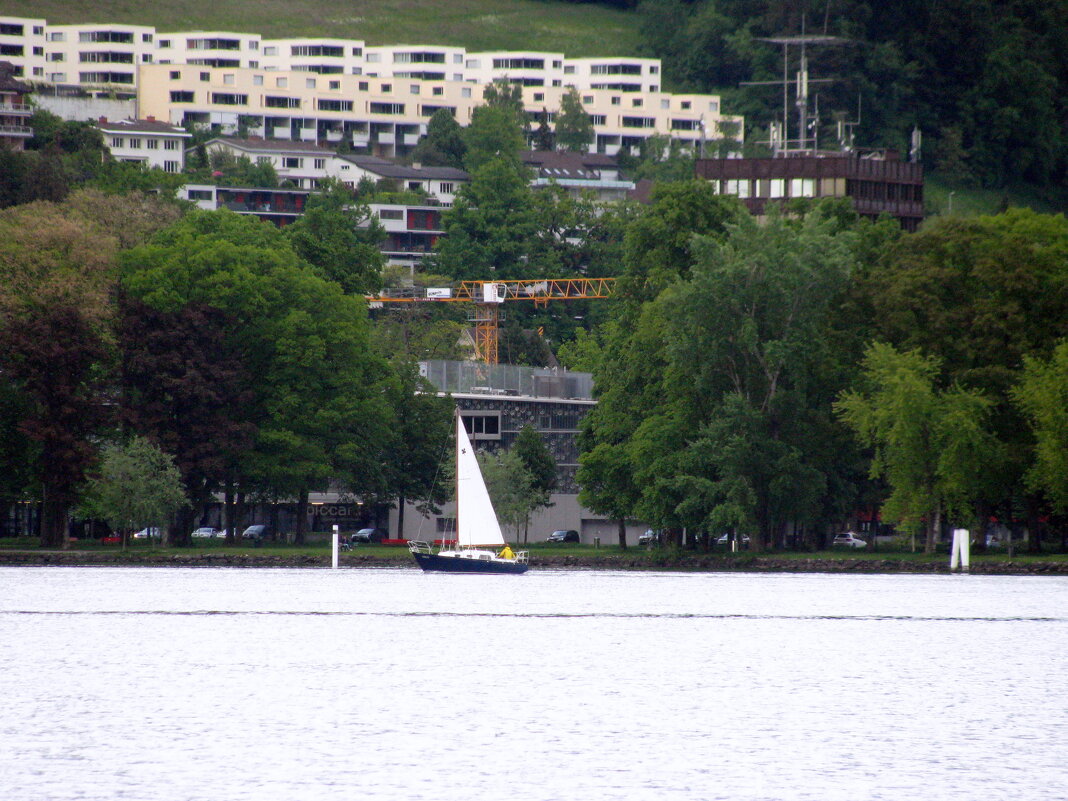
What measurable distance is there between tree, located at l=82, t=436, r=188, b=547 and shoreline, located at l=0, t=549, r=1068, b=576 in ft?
6.76

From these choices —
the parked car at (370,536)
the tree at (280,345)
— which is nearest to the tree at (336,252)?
the tree at (280,345)

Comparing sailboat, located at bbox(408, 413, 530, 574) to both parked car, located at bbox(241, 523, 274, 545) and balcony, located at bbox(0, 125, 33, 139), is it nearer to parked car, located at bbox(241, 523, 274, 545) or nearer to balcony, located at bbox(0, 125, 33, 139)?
parked car, located at bbox(241, 523, 274, 545)

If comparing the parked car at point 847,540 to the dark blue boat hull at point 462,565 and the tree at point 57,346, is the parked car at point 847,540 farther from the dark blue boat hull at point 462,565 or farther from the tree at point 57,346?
the tree at point 57,346

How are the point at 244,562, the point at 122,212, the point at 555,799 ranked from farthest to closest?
the point at 122,212
the point at 244,562
the point at 555,799

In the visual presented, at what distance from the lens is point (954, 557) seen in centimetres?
8206

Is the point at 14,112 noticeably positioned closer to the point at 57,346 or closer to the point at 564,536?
the point at 564,536

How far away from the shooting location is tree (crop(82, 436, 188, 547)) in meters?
87.2

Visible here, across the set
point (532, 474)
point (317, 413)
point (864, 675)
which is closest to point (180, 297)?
point (317, 413)

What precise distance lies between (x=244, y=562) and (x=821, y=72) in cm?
12261

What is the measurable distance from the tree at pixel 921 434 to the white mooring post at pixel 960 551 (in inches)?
66.7

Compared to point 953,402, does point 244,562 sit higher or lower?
lower

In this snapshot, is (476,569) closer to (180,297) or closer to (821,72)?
(180,297)

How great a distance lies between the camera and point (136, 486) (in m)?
87.0

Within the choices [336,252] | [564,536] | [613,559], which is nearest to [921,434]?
[613,559]
